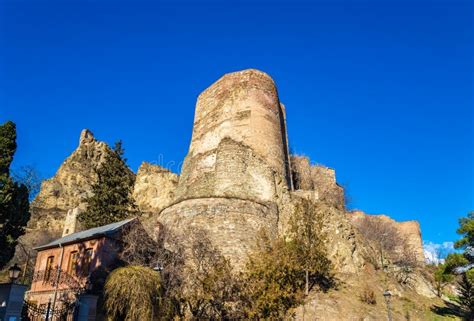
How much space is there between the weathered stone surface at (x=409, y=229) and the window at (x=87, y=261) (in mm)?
32151

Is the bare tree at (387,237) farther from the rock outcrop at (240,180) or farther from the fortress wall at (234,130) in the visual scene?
the fortress wall at (234,130)

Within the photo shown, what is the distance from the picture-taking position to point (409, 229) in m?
46.6

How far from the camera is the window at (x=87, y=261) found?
18.7 m

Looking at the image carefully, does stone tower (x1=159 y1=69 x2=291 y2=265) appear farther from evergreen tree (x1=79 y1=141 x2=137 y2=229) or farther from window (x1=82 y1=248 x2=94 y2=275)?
evergreen tree (x1=79 y1=141 x2=137 y2=229)

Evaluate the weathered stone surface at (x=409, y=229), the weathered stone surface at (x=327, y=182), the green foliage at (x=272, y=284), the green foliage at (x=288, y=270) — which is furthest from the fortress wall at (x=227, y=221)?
the weathered stone surface at (x=409, y=229)

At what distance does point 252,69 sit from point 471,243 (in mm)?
17200

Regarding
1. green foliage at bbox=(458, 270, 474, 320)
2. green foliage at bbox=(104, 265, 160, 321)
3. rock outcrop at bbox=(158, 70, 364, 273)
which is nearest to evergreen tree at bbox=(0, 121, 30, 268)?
green foliage at bbox=(104, 265, 160, 321)

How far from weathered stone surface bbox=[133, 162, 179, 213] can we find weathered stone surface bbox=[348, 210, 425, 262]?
72.6 feet

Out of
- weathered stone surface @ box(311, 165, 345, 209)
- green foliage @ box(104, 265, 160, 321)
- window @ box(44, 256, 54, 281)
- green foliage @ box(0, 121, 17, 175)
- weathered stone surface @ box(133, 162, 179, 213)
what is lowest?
green foliage @ box(104, 265, 160, 321)

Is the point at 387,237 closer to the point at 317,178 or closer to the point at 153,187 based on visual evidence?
the point at 317,178

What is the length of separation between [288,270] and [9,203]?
12.1 meters

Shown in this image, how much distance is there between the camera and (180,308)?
16328 mm

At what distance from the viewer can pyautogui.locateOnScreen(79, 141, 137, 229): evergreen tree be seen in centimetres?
2995

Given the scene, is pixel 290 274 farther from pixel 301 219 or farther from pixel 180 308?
pixel 180 308
